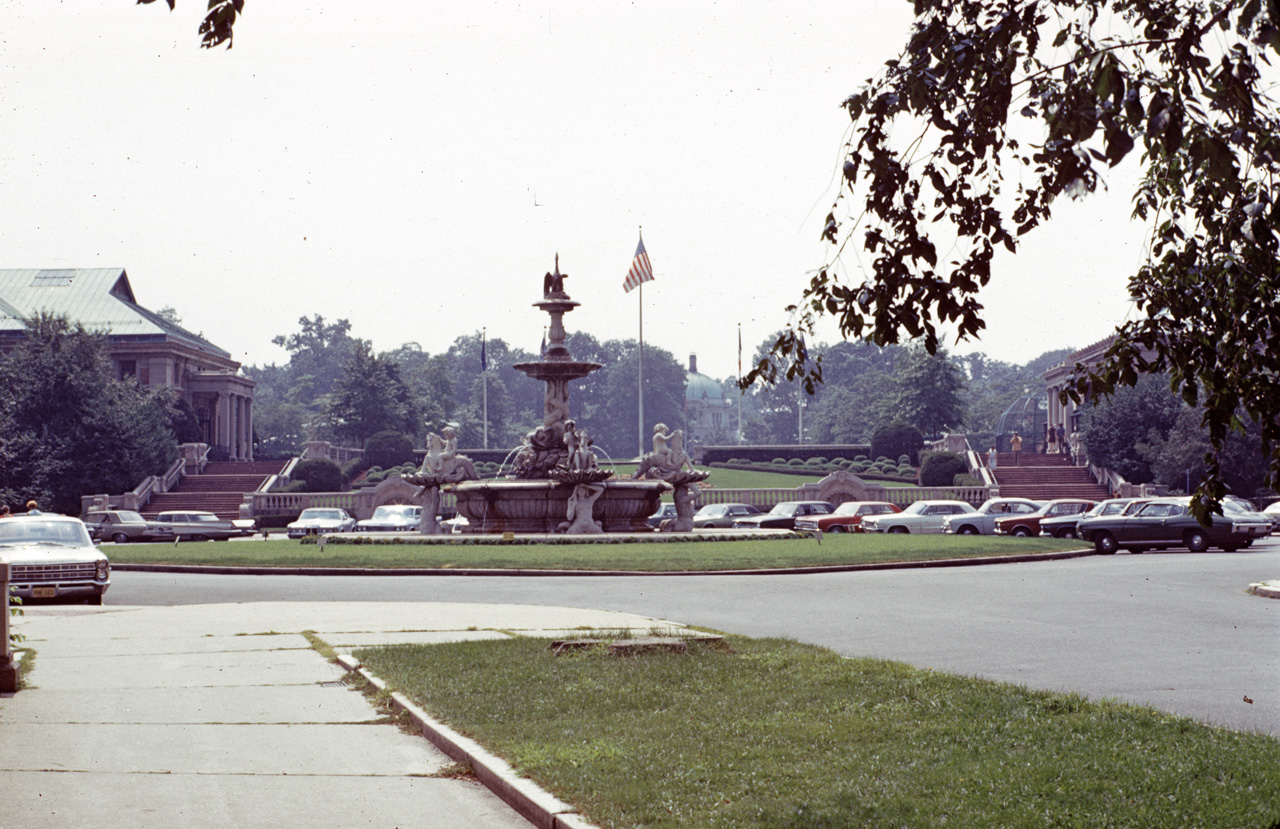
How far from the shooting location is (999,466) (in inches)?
3174

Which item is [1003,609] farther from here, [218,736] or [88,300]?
[88,300]

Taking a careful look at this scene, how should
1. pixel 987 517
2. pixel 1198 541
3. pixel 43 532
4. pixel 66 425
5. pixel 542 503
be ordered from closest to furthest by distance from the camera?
1. pixel 43 532
2. pixel 1198 541
3. pixel 542 503
4. pixel 987 517
5. pixel 66 425

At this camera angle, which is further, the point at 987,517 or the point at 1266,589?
the point at 987,517

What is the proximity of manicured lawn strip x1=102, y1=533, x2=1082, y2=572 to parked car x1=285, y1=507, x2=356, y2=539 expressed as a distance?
457 inches

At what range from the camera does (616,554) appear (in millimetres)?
30109

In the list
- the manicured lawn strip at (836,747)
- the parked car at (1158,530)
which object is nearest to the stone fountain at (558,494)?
the parked car at (1158,530)

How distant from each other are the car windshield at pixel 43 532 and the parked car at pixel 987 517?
29.3 metres

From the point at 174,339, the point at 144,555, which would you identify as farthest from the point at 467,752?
the point at 174,339

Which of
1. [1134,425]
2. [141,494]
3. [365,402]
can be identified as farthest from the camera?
[365,402]

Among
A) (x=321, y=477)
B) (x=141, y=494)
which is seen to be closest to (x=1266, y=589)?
(x=141, y=494)

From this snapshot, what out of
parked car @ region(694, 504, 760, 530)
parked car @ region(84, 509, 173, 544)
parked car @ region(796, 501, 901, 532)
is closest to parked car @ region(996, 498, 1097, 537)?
parked car @ region(796, 501, 901, 532)

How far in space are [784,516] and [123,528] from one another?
24.2 metres

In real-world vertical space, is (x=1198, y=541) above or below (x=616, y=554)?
below

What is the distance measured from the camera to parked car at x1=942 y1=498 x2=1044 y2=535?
43.2 metres
